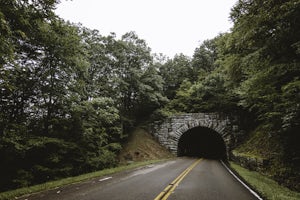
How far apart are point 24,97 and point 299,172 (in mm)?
12400

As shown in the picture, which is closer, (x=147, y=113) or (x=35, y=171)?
(x=35, y=171)

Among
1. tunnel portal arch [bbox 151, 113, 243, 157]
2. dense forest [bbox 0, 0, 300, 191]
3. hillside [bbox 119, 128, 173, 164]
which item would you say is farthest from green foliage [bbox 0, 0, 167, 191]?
tunnel portal arch [bbox 151, 113, 243, 157]

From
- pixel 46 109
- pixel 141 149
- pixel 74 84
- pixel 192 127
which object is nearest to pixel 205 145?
pixel 192 127

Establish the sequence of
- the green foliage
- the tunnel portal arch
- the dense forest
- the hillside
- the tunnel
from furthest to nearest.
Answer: the tunnel < the tunnel portal arch < the hillside < the green foliage < the dense forest

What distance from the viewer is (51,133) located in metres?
11.1

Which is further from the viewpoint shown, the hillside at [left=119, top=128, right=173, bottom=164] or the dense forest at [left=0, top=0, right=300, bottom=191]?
the hillside at [left=119, top=128, right=173, bottom=164]

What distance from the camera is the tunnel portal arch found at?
2027 centimetres

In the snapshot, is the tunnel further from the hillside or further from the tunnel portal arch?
the hillside

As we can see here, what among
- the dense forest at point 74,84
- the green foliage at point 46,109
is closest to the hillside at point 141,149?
the dense forest at point 74,84

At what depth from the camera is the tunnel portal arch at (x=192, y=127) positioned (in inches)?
798

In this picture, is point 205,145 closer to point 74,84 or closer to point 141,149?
point 141,149

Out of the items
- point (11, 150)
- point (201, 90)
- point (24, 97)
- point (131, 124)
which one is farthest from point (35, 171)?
point (201, 90)

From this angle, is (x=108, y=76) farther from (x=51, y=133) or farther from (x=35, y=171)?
→ (x=35, y=171)

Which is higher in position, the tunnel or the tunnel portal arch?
the tunnel portal arch
